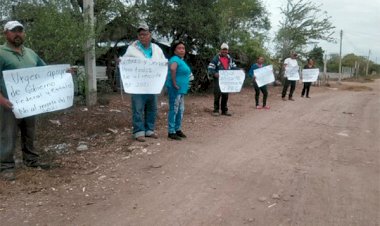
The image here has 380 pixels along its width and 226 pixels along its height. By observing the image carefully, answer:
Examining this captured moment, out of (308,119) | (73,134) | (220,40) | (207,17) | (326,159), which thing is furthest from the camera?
(220,40)

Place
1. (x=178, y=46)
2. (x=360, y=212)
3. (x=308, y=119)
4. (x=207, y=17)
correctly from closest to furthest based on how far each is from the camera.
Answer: (x=360, y=212) → (x=178, y=46) → (x=308, y=119) → (x=207, y=17)

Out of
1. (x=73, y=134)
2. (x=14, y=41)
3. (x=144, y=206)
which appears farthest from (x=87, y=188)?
(x=73, y=134)

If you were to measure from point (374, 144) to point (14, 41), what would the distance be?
607cm

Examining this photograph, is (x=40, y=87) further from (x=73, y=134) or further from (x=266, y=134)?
(x=266, y=134)

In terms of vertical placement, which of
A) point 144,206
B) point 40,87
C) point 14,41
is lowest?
point 144,206

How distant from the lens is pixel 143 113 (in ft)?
22.1

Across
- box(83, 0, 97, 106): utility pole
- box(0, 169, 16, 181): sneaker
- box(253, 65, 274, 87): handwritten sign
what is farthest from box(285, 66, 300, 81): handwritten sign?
box(0, 169, 16, 181): sneaker

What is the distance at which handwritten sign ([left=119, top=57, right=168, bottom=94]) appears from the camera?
644 cm

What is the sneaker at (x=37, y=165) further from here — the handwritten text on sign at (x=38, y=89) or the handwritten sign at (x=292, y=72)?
the handwritten sign at (x=292, y=72)

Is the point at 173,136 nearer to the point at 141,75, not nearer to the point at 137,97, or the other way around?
the point at 137,97

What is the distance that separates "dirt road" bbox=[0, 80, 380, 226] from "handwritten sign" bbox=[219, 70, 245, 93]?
2.25 meters

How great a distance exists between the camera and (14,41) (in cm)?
476

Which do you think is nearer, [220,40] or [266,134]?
[266,134]

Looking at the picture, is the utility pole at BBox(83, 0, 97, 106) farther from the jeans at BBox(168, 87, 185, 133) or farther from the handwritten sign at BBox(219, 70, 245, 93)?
the handwritten sign at BBox(219, 70, 245, 93)
